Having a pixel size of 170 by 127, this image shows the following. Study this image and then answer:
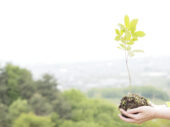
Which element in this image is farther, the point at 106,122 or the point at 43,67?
the point at 43,67

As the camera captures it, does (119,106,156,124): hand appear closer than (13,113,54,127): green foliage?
Yes

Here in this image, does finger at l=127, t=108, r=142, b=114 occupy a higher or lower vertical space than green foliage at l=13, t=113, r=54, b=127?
higher

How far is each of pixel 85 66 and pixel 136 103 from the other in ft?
69.9

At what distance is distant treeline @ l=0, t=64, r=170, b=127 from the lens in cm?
980

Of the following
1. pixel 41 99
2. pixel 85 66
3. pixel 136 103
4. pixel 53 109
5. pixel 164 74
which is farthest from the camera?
pixel 85 66

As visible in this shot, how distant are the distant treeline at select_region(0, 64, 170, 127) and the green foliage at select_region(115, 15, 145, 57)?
28.7ft

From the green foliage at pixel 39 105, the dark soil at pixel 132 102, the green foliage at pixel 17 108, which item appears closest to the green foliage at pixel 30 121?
the green foliage at pixel 17 108

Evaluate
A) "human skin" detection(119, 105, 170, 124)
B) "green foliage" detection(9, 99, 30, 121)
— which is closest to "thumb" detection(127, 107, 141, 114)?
"human skin" detection(119, 105, 170, 124)

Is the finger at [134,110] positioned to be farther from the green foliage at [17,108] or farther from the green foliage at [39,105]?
the green foliage at [39,105]

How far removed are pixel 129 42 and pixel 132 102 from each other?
0.79 ft

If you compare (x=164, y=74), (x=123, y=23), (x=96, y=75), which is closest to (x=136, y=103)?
(x=123, y=23)

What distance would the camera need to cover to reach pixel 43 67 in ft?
73.1

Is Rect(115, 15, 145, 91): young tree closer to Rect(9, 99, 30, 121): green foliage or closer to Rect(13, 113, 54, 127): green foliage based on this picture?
Rect(13, 113, 54, 127): green foliage

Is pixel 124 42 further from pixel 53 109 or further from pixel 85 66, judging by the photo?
pixel 85 66
